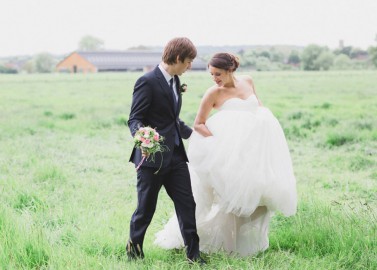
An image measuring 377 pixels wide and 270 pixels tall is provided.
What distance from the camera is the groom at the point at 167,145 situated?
4.57 meters

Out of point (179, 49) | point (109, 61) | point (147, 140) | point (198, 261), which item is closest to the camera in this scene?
point (147, 140)

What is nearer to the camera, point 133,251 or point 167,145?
point 167,145

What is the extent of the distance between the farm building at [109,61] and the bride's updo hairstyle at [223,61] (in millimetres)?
90957

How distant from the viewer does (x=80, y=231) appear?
5656 mm

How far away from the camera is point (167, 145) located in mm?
4766

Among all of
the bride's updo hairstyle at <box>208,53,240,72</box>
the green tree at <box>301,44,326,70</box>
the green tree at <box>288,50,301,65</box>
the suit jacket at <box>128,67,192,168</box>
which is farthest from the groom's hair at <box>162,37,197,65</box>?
the green tree at <box>301,44,326,70</box>

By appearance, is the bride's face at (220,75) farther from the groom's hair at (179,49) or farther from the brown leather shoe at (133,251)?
the brown leather shoe at (133,251)

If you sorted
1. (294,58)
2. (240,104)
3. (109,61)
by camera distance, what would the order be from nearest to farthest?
(240,104), (294,58), (109,61)

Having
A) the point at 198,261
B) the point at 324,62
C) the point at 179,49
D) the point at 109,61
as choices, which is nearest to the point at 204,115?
the point at 179,49

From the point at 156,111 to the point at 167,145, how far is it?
32 centimetres

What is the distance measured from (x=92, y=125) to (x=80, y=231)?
421 inches

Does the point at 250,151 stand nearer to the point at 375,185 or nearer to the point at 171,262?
the point at 171,262

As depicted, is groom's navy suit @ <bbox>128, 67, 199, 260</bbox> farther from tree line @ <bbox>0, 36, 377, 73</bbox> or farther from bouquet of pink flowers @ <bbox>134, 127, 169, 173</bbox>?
tree line @ <bbox>0, 36, 377, 73</bbox>

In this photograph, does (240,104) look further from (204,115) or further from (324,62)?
(324,62)
